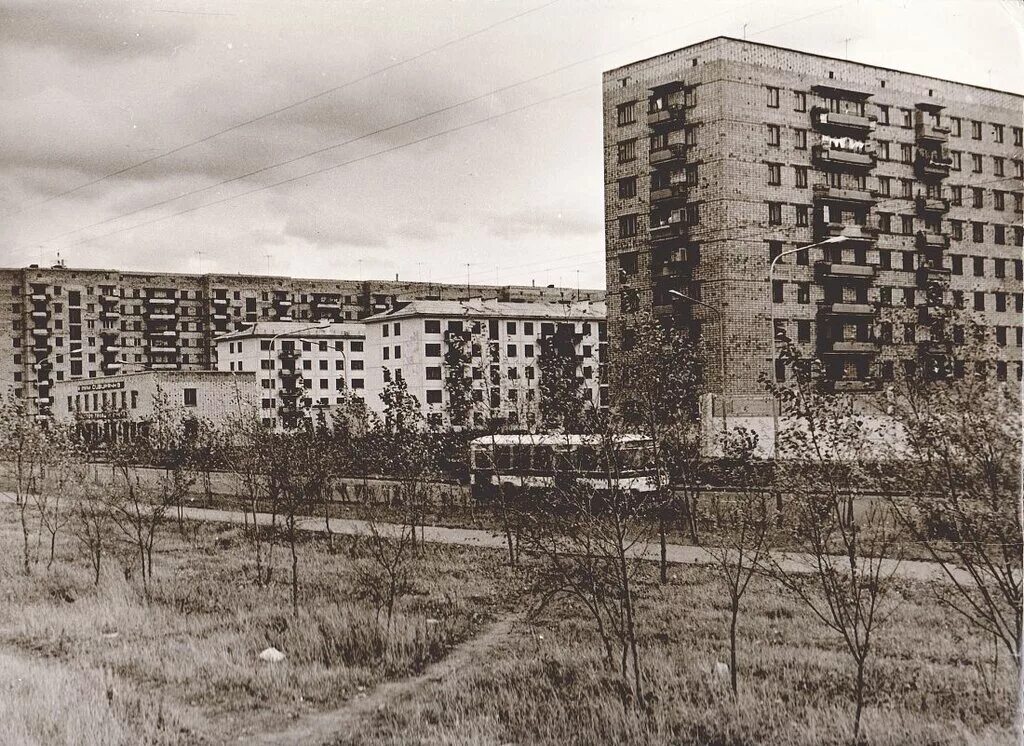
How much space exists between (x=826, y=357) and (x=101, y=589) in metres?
5.20

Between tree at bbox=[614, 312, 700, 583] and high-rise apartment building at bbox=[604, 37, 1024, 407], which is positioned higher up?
high-rise apartment building at bbox=[604, 37, 1024, 407]

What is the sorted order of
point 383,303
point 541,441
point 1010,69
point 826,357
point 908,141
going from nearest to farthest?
point 1010,69 < point 826,357 < point 908,141 < point 541,441 < point 383,303

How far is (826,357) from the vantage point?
4645 millimetres

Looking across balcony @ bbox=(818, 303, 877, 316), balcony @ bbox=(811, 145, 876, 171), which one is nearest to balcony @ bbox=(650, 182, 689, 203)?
balcony @ bbox=(811, 145, 876, 171)

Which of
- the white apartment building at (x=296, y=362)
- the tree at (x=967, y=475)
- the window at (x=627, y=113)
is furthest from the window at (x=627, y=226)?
the tree at (x=967, y=475)

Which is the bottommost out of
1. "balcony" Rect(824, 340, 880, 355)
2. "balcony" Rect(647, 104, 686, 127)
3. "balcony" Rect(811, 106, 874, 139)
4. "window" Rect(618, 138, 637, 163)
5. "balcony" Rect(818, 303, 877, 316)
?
"balcony" Rect(824, 340, 880, 355)

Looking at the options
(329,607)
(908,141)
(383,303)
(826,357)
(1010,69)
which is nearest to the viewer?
(1010,69)

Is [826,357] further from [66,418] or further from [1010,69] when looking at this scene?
[66,418]

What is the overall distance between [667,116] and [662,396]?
6099mm

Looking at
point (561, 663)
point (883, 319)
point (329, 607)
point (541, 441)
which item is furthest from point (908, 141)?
point (329, 607)

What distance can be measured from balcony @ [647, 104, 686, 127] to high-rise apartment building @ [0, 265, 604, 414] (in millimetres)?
3309

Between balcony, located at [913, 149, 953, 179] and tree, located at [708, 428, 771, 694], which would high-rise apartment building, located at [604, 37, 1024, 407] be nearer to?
balcony, located at [913, 149, 953, 179]

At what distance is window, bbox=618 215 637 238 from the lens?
10.9m

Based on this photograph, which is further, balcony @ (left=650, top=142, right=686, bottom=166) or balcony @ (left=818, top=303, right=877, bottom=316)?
balcony @ (left=650, top=142, right=686, bottom=166)
